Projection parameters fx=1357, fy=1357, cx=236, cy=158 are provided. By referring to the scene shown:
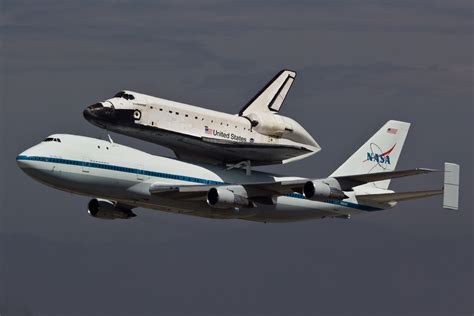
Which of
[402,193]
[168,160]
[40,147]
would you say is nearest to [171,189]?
[168,160]

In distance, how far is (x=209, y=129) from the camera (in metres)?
89.2

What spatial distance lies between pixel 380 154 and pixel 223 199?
57.0 feet

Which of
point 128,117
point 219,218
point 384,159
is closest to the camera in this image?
point 128,117

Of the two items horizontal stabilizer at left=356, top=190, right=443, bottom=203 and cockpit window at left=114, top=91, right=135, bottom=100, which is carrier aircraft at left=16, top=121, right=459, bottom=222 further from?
cockpit window at left=114, top=91, right=135, bottom=100

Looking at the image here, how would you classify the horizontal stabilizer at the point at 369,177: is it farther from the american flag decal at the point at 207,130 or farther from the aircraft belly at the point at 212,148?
the american flag decal at the point at 207,130

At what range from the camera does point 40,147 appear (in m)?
87.1

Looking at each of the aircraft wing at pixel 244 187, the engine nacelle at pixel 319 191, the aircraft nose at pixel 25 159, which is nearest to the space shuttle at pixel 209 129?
the aircraft wing at pixel 244 187

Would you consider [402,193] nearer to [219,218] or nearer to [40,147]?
[219,218]

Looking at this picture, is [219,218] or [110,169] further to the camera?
[219,218]

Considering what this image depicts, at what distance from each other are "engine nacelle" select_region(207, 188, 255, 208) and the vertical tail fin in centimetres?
1285

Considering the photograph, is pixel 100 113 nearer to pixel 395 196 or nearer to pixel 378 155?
pixel 395 196

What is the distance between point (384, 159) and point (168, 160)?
62.1ft

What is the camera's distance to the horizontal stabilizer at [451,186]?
91.4 meters

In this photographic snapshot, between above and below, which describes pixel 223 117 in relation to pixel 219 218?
above
